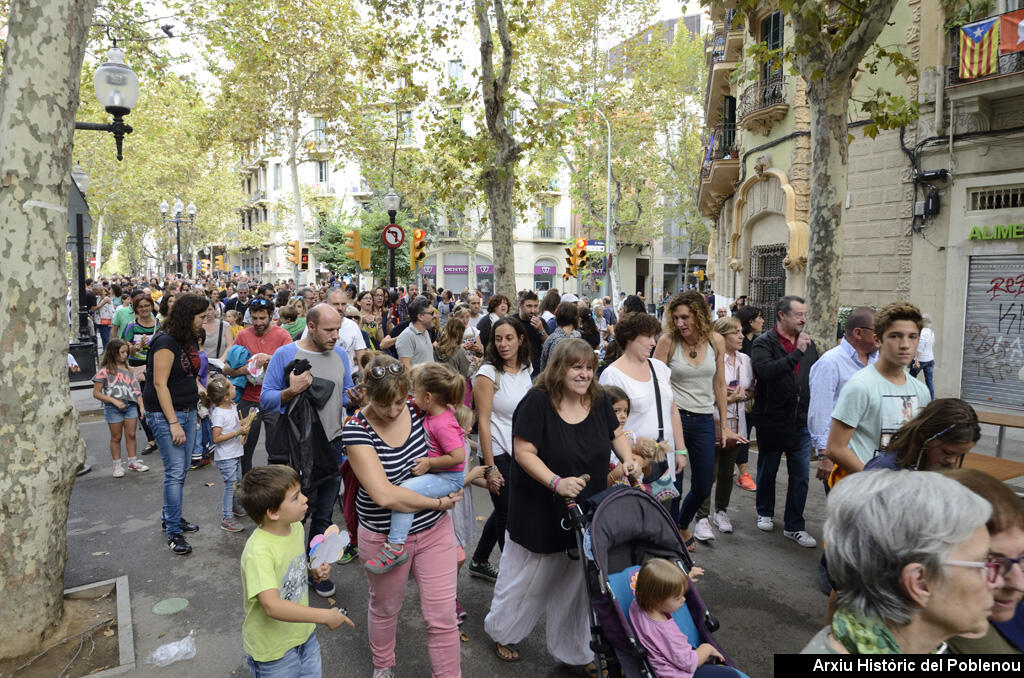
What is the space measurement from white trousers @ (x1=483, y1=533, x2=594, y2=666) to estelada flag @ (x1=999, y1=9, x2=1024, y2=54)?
11.3 metres

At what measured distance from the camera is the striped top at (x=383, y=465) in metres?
3.14

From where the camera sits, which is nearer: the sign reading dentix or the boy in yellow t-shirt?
the boy in yellow t-shirt

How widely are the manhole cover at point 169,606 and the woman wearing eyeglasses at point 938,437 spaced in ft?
14.0

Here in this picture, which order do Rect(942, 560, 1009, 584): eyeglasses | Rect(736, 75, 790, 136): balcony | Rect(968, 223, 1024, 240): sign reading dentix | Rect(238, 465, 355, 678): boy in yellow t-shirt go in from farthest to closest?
Rect(736, 75, 790, 136): balcony → Rect(968, 223, 1024, 240): sign reading dentix → Rect(238, 465, 355, 678): boy in yellow t-shirt → Rect(942, 560, 1009, 584): eyeglasses

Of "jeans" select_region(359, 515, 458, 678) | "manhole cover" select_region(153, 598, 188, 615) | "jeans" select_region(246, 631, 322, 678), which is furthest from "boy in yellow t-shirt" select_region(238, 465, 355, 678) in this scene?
"manhole cover" select_region(153, 598, 188, 615)

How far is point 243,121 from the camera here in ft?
82.7

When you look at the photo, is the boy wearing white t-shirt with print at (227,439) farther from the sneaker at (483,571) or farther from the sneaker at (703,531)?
the sneaker at (703,531)

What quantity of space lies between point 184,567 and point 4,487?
5.45 feet

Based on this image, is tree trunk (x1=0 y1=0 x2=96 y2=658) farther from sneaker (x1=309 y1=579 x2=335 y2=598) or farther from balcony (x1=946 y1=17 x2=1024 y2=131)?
balcony (x1=946 y1=17 x2=1024 y2=131)

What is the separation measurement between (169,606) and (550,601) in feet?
8.40

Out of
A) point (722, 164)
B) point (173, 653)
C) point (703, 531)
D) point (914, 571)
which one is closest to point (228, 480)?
point (173, 653)

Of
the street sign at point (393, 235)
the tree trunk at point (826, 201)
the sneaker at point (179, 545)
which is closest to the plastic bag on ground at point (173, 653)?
the sneaker at point (179, 545)

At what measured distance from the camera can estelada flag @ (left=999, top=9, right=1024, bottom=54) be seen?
9906 mm

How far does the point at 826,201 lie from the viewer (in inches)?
332
